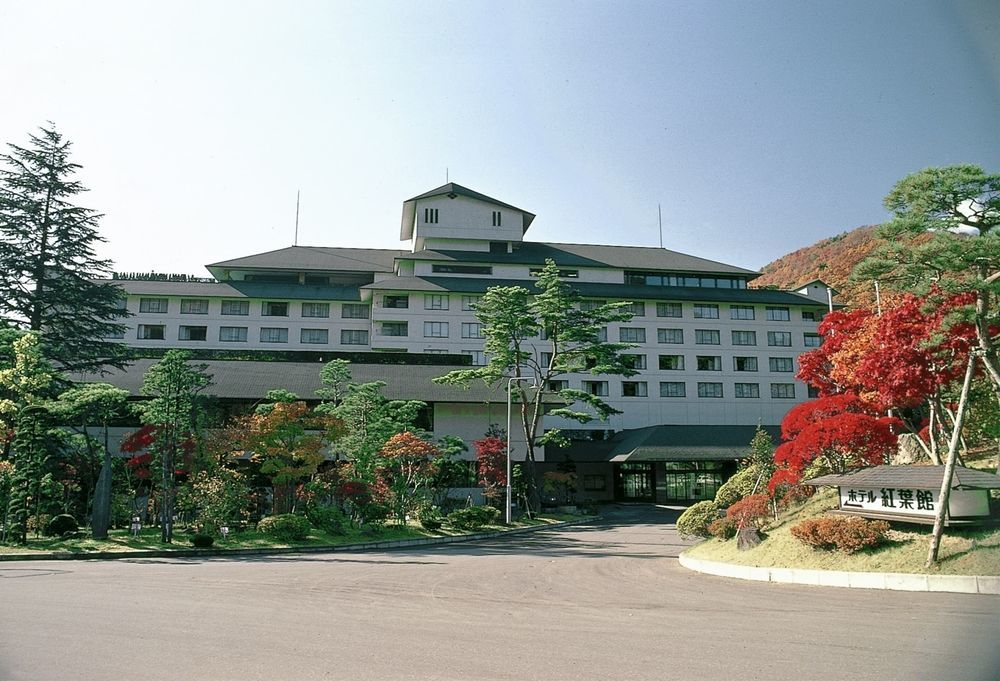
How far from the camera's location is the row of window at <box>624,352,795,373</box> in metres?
49.6

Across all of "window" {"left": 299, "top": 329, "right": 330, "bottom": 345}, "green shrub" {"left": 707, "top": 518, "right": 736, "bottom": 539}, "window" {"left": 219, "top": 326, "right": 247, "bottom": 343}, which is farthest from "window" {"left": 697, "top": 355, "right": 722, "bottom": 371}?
"green shrub" {"left": 707, "top": 518, "right": 736, "bottom": 539}

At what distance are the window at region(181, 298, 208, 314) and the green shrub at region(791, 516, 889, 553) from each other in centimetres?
4523

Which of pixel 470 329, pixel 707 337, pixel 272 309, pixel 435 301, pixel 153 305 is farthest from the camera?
→ pixel 707 337

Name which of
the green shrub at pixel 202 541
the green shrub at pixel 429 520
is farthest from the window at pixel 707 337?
the green shrub at pixel 202 541

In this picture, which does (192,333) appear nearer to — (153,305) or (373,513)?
(153,305)

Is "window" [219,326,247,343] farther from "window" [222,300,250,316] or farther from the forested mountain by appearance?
the forested mountain

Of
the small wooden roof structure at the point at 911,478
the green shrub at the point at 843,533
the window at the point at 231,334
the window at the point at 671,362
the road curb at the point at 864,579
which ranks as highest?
the window at the point at 231,334

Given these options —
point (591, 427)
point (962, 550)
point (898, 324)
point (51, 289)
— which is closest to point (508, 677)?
point (962, 550)

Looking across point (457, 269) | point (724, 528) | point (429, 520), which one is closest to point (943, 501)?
point (724, 528)

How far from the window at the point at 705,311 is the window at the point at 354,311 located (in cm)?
2400

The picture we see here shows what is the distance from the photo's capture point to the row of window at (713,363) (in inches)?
1953

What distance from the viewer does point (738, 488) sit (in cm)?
1911

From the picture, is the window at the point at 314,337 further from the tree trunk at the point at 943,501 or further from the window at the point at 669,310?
the tree trunk at the point at 943,501

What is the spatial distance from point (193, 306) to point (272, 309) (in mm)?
5429
